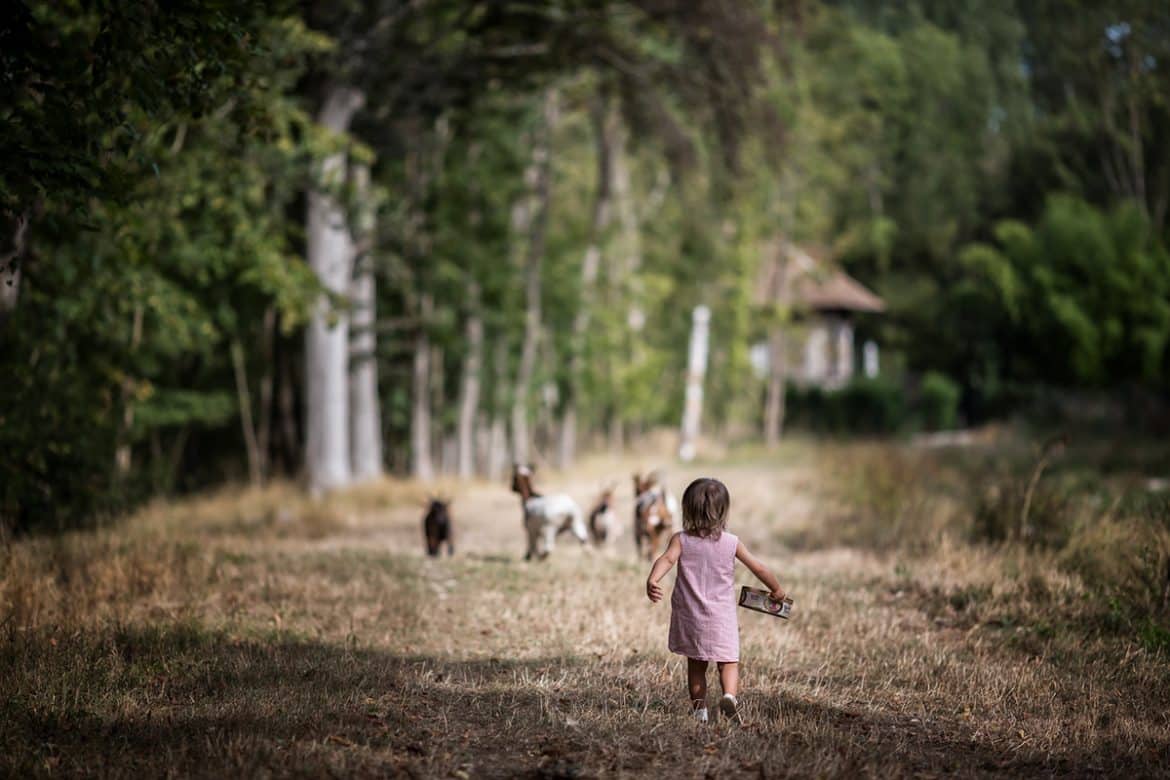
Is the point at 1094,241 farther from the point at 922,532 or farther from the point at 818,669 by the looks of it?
the point at 818,669

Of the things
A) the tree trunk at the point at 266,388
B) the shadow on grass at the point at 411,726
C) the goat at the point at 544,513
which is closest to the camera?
the shadow on grass at the point at 411,726

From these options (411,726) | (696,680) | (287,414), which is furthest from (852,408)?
(411,726)

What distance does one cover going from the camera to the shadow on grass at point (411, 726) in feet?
18.1

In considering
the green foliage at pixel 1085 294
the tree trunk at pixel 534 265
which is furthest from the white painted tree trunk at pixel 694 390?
the green foliage at pixel 1085 294

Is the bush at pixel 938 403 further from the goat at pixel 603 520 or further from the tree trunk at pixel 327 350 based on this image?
the goat at pixel 603 520

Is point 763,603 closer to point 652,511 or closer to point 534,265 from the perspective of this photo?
point 652,511

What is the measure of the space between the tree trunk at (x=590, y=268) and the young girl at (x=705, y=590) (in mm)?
19849

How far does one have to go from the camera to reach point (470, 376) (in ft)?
78.1

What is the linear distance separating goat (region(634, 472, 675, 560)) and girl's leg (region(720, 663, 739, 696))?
4.39 meters

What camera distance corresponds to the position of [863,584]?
10.6 meters

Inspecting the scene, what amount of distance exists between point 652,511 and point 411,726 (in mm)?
5158

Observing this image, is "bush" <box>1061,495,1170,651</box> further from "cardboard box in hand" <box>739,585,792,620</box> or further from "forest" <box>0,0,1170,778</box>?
"cardboard box in hand" <box>739,585,792,620</box>

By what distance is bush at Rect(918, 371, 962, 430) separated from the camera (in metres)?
39.9

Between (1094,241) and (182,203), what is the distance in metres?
24.3
